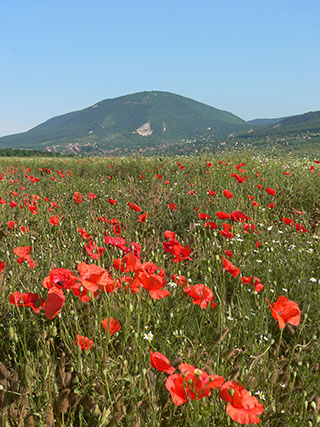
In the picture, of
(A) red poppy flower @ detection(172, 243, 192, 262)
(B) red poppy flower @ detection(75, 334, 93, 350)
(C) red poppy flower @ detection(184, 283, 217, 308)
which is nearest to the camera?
(B) red poppy flower @ detection(75, 334, 93, 350)

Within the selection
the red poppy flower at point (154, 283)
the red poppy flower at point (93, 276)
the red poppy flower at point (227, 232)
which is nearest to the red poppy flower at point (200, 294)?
the red poppy flower at point (154, 283)

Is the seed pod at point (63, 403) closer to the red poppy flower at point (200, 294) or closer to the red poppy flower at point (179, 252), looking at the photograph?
the red poppy flower at point (200, 294)

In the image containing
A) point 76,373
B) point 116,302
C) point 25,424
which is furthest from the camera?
point 116,302

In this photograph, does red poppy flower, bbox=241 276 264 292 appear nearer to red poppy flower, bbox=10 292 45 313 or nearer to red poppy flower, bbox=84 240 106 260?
red poppy flower, bbox=84 240 106 260

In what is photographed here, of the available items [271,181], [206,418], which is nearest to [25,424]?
[206,418]

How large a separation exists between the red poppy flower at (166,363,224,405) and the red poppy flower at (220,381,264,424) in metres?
0.04

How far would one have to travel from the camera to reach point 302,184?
19.4 ft

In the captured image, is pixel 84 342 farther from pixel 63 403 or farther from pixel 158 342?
pixel 158 342

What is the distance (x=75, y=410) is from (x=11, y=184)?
654cm

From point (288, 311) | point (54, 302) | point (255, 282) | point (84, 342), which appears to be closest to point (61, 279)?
point (54, 302)

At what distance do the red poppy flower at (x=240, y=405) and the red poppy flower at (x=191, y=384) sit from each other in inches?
1.5

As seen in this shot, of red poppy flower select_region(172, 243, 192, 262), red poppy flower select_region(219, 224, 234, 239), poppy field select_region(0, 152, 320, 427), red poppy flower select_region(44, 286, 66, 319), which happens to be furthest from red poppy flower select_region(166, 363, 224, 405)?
red poppy flower select_region(219, 224, 234, 239)

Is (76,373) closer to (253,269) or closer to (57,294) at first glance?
(57,294)

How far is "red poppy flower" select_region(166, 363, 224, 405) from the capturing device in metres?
1.07
